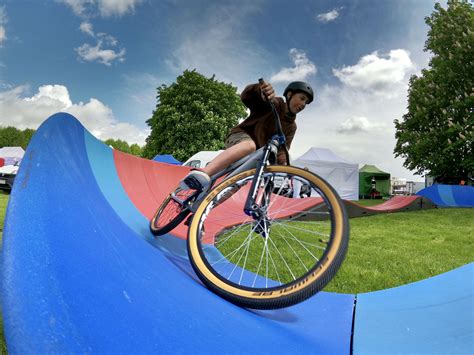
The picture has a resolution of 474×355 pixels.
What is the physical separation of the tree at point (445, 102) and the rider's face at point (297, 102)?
1551cm

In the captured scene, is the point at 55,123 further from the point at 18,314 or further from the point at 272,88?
the point at 272,88

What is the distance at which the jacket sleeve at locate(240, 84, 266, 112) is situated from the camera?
9.05ft

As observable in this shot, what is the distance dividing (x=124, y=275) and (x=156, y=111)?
31716mm

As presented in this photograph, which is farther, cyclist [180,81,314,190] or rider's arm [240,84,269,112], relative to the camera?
rider's arm [240,84,269,112]

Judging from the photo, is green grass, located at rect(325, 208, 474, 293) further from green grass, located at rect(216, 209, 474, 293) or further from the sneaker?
the sneaker

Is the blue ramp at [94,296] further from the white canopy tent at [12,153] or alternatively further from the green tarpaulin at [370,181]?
the white canopy tent at [12,153]

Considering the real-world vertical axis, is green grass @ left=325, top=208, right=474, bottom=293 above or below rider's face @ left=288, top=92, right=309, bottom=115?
below

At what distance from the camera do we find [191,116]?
29.4 meters

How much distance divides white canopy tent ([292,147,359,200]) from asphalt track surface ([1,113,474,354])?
55.7ft

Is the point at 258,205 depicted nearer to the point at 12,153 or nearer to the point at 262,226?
the point at 262,226

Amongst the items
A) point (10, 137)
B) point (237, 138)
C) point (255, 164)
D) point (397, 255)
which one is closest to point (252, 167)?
point (255, 164)

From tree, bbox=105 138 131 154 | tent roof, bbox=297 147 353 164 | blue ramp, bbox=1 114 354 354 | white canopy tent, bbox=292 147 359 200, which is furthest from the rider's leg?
tree, bbox=105 138 131 154

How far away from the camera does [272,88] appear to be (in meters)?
2.47

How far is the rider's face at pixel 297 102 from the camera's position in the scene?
2641 millimetres
